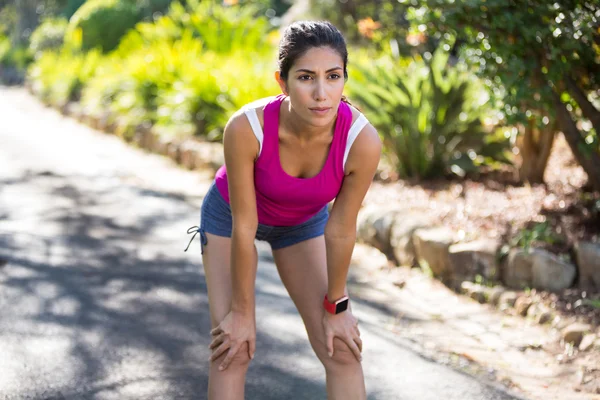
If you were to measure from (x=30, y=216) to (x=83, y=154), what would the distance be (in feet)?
14.0

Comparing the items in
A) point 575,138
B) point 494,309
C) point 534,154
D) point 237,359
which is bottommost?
point 494,309

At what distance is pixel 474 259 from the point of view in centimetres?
573

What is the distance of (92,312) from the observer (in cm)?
521

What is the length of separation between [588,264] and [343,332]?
272 cm

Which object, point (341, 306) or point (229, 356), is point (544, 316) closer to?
point (341, 306)

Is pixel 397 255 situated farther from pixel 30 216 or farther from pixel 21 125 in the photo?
pixel 21 125

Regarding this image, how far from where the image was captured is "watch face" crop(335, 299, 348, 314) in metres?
3.13

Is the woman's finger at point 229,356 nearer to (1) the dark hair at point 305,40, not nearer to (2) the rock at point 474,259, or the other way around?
(1) the dark hair at point 305,40

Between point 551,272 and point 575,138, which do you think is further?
point 575,138

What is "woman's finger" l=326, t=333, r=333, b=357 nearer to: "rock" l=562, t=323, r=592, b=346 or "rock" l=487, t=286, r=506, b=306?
"rock" l=562, t=323, r=592, b=346

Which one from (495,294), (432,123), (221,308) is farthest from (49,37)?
(221,308)

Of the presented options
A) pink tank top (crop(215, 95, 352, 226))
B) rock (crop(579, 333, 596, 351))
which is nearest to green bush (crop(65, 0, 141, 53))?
rock (crop(579, 333, 596, 351))

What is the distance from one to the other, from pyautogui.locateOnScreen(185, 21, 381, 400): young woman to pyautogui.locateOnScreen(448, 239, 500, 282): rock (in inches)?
106

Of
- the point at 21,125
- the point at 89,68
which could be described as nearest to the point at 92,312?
the point at 21,125
